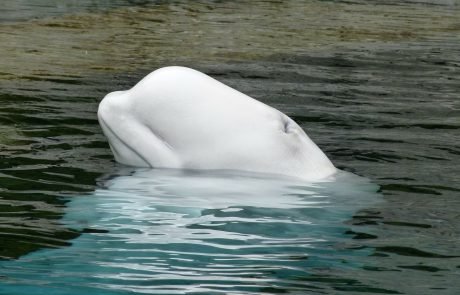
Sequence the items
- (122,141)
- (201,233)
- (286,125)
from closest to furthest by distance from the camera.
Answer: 1. (201,233)
2. (286,125)
3. (122,141)

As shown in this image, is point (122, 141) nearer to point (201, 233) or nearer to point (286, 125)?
point (286, 125)

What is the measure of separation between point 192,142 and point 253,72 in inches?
187

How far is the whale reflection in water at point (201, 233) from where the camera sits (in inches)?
141

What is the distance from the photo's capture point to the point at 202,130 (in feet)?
15.8

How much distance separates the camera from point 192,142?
4.86 metres

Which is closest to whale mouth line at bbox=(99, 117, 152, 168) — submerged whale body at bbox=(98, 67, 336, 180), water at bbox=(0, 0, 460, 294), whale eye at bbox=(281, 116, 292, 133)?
submerged whale body at bbox=(98, 67, 336, 180)

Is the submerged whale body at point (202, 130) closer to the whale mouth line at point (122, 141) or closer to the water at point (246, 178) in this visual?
the whale mouth line at point (122, 141)

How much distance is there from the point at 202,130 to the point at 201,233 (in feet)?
2.71

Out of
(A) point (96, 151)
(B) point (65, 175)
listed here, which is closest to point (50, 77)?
(A) point (96, 151)

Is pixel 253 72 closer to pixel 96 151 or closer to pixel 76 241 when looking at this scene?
pixel 96 151

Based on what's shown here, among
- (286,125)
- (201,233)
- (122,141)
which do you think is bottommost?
(201,233)

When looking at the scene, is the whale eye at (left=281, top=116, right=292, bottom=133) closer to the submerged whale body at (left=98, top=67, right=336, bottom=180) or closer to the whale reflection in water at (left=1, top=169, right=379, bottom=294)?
the submerged whale body at (left=98, top=67, right=336, bottom=180)

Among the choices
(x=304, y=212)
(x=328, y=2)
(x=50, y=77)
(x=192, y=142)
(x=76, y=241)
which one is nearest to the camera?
(x=76, y=241)

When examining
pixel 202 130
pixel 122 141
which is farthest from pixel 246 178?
pixel 122 141
